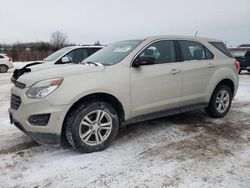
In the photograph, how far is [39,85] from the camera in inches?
145

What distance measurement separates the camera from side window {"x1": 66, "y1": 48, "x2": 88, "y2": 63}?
8.82 metres

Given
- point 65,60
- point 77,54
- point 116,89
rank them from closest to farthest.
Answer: point 116,89 → point 65,60 → point 77,54

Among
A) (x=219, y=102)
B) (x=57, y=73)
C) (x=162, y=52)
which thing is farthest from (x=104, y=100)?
(x=219, y=102)

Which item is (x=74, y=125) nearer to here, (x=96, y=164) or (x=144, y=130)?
(x=96, y=164)

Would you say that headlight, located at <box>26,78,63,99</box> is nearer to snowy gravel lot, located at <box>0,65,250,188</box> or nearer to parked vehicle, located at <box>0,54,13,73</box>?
snowy gravel lot, located at <box>0,65,250,188</box>

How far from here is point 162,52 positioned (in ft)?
15.7

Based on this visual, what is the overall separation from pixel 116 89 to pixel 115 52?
3.02ft

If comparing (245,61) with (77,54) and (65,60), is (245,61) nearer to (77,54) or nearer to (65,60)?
(77,54)

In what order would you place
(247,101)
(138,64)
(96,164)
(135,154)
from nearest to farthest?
(96,164) < (135,154) < (138,64) < (247,101)

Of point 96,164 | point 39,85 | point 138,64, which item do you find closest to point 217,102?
point 138,64

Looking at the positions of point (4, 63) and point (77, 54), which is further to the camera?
Result: point (4, 63)

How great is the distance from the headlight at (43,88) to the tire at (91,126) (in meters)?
0.43

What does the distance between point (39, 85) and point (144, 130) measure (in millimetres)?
2143

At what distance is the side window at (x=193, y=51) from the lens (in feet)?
16.5
